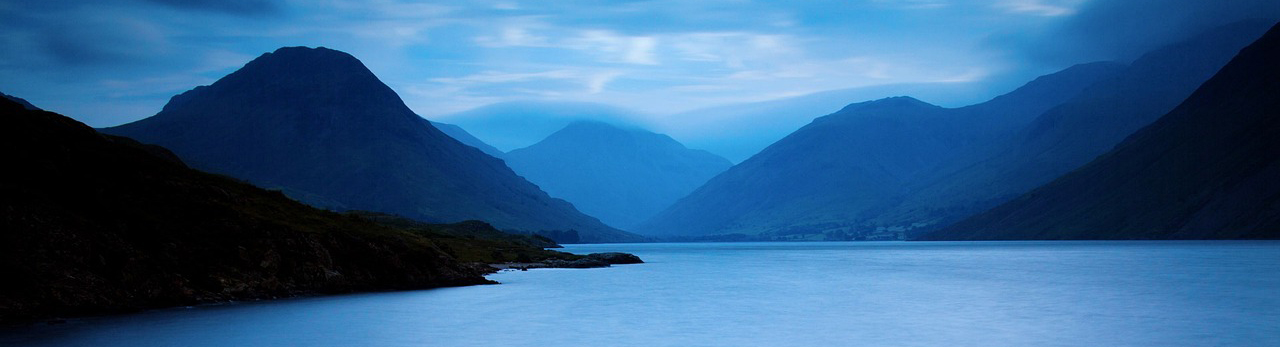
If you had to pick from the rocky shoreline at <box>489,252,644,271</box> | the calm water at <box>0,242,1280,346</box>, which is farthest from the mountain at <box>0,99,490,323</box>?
the rocky shoreline at <box>489,252,644,271</box>

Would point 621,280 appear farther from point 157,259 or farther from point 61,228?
point 61,228

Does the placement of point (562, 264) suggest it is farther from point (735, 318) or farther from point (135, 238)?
point (735, 318)

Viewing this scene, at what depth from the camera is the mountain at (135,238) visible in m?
51.8

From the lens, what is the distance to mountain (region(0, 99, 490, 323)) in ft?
170

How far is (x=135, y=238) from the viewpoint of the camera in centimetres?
5834

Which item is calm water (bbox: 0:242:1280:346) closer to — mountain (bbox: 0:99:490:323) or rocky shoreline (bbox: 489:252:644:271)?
mountain (bbox: 0:99:490:323)

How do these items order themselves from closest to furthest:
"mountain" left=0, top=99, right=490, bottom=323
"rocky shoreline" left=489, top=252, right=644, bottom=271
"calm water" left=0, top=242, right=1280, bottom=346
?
1. "calm water" left=0, top=242, right=1280, bottom=346
2. "mountain" left=0, top=99, right=490, bottom=323
3. "rocky shoreline" left=489, top=252, right=644, bottom=271

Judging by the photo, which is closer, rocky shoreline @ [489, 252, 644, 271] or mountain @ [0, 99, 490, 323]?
mountain @ [0, 99, 490, 323]

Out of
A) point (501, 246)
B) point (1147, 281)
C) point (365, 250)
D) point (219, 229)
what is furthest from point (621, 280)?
point (501, 246)

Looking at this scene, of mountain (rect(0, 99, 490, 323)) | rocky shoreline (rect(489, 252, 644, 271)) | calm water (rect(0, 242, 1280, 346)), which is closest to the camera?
calm water (rect(0, 242, 1280, 346))

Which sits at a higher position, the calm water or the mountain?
the mountain

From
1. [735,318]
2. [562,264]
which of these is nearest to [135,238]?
[735,318]

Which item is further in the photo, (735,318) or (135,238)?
(135,238)

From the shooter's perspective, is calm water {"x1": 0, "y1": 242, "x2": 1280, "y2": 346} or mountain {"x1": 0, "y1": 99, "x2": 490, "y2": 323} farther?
mountain {"x1": 0, "y1": 99, "x2": 490, "y2": 323}
